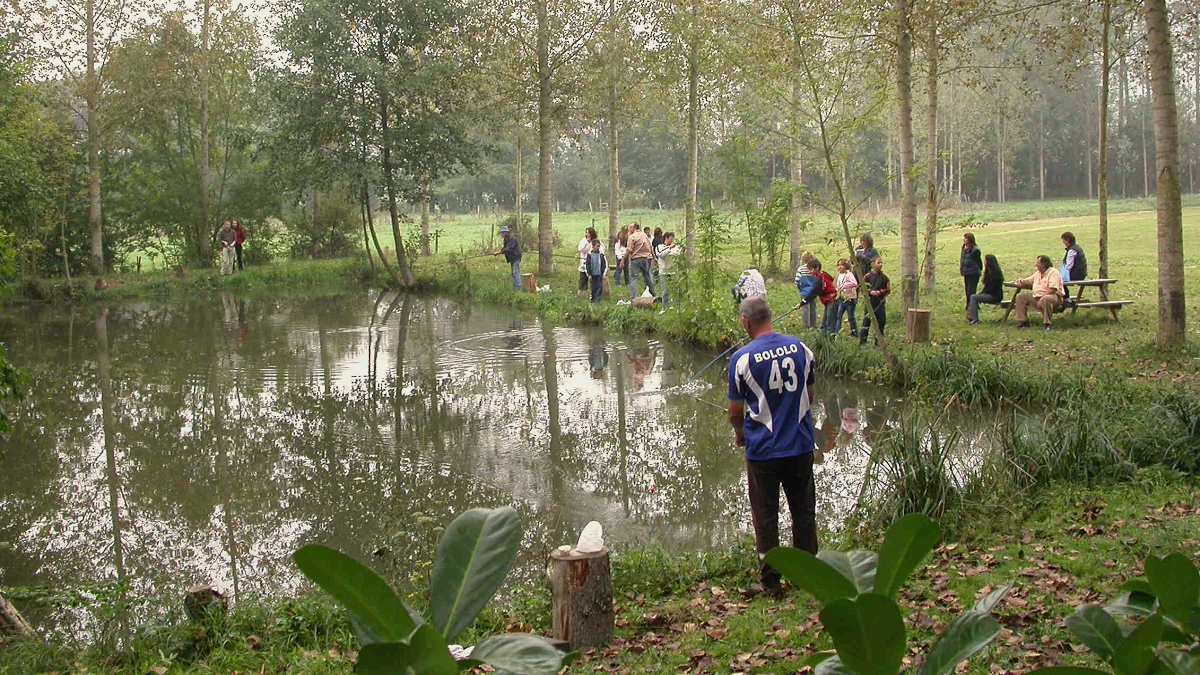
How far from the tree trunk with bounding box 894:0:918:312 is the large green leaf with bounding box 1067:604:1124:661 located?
12.8 m

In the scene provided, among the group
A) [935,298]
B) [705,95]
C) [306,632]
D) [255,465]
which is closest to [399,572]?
[306,632]

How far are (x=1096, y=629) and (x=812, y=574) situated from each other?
32cm

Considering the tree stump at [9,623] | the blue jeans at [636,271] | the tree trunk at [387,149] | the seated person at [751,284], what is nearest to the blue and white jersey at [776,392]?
the tree stump at [9,623]

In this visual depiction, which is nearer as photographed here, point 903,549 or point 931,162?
point 903,549

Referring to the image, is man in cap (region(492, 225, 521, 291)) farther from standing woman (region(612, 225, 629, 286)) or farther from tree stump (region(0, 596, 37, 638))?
tree stump (region(0, 596, 37, 638))

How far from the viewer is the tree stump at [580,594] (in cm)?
521

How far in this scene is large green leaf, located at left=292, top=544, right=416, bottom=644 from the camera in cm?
85

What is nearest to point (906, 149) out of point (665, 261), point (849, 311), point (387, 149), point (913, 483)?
point (849, 311)

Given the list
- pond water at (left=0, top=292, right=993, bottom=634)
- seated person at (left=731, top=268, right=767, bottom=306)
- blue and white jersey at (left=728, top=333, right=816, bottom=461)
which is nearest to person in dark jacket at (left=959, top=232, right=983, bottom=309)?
seated person at (left=731, top=268, right=767, bottom=306)

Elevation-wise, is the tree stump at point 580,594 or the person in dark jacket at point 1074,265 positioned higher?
the person in dark jacket at point 1074,265

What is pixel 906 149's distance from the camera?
14211mm

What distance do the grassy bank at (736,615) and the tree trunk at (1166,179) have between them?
503cm

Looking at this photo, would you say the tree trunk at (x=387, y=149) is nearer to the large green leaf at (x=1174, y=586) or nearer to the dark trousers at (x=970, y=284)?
the dark trousers at (x=970, y=284)

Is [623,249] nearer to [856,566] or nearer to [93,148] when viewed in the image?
[93,148]
